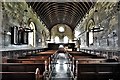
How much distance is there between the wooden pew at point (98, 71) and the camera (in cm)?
671

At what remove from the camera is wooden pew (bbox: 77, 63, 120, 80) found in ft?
22.0

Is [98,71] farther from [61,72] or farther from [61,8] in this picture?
[61,8]

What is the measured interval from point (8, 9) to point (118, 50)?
6.22 meters

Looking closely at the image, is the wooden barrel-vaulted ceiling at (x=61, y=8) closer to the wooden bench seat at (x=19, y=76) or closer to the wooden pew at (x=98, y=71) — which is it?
the wooden pew at (x=98, y=71)

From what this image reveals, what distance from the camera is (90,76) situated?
22.1 ft

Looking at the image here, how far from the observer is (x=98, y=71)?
22.1 feet

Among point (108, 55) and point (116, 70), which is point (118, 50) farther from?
point (116, 70)

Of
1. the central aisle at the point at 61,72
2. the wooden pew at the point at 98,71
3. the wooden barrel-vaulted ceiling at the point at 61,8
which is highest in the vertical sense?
the wooden barrel-vaulted ceiling at the point at 61,8

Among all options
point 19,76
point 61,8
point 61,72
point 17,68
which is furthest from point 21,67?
point 61,8

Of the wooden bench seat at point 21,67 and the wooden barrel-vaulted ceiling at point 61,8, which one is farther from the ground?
the wooden barrel-vaulted ceiling at point 61,8

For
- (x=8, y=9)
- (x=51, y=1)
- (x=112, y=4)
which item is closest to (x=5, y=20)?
(x=8, y=9)

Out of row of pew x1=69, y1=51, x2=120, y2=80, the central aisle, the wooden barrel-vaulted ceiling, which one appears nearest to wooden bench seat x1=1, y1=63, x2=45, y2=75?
row of pew x1=69, y1=51, x2=120, y2=80

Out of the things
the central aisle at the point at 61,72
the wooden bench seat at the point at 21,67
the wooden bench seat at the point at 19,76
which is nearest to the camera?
the wooden bench seat at the point at 19,76

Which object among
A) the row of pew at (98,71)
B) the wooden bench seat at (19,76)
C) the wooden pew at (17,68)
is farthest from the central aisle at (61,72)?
the wooden bench seat at (19,76)
